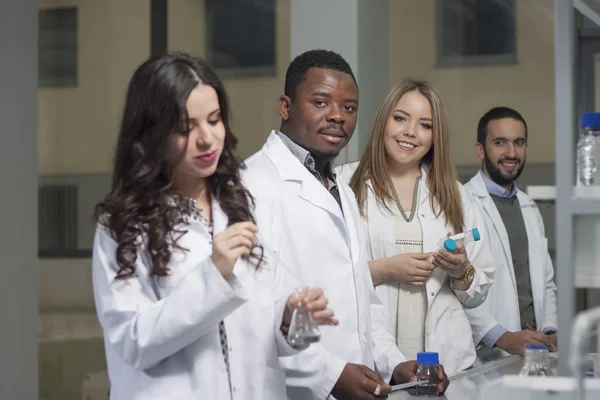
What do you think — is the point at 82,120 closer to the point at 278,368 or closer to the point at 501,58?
the point at 501,58

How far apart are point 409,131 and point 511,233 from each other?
3.70ft

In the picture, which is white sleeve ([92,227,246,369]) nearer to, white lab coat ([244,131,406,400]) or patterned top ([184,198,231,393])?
patterned top ([184,198,231,393])

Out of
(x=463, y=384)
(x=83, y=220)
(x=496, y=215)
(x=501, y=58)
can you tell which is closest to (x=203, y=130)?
(x=463, y=384)

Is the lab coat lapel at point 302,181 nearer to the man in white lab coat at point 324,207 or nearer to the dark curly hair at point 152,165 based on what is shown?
the man in white lab coat at point 324,207

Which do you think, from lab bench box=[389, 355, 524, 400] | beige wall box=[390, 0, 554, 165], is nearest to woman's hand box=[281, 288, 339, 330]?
lab bench box=[389, 355, 524, 400]

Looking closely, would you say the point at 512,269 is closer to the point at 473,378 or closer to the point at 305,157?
the point at 473,378

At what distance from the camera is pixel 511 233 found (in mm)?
4039

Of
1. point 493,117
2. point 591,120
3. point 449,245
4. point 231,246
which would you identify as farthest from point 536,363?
point 493,117

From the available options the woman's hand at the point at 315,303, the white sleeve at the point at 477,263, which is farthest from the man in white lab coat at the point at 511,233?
the woman's hand at the point at 315,303

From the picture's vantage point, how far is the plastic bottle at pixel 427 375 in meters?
2.27

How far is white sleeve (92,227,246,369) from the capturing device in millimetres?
1762

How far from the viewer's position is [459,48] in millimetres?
5781

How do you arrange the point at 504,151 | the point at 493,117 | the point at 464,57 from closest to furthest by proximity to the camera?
1. the point at 504,151
2. the point at 493,117
3. the point at 464,57

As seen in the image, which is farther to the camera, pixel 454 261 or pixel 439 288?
pixel 439 288
